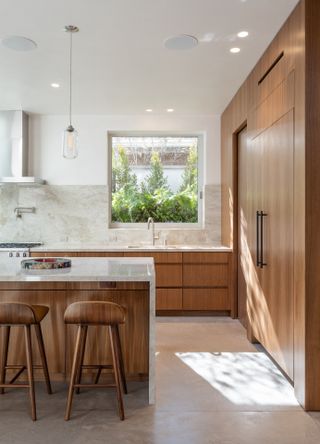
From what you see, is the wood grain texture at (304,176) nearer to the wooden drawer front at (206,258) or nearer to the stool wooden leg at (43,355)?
the stool wooden leg at (43,355)

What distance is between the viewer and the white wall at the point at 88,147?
5672 mm

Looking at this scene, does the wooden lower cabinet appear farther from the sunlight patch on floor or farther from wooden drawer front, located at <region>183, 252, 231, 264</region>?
the sunlight patch on floor

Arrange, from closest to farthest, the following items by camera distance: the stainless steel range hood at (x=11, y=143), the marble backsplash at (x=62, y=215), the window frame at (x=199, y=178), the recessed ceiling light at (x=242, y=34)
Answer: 1. the recessed ceiling light at (x=242, y=34)
2. the stainless steel range hood at (x=11, y=143)
3. the marble backsplash at (x=62, y=215)
4. the window frame at (x=199, y=178)

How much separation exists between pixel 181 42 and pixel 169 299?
3053mm

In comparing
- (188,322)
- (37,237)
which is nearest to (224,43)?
(188,322)

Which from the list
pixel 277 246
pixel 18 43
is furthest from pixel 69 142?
pixel 277 246

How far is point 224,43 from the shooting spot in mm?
3375

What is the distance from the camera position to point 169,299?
Answer: 5074mm

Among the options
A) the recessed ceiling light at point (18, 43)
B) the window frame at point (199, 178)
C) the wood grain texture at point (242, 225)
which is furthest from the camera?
the window frame at point (199, 178)

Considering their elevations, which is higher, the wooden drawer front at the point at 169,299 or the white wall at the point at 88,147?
the white wall at the point at 88,147

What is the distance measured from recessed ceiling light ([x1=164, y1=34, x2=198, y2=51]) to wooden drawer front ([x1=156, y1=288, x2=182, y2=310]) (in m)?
2.88

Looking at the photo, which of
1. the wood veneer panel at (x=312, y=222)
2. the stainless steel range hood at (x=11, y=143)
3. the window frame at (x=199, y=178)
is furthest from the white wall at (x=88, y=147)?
the wood veneer panel at (x=312, y=222)

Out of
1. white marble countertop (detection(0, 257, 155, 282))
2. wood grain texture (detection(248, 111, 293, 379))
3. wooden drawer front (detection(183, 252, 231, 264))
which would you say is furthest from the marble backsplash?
white marble countertop (detection(0, 257, 155, 282))

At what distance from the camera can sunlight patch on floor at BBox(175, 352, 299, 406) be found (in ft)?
9.14
